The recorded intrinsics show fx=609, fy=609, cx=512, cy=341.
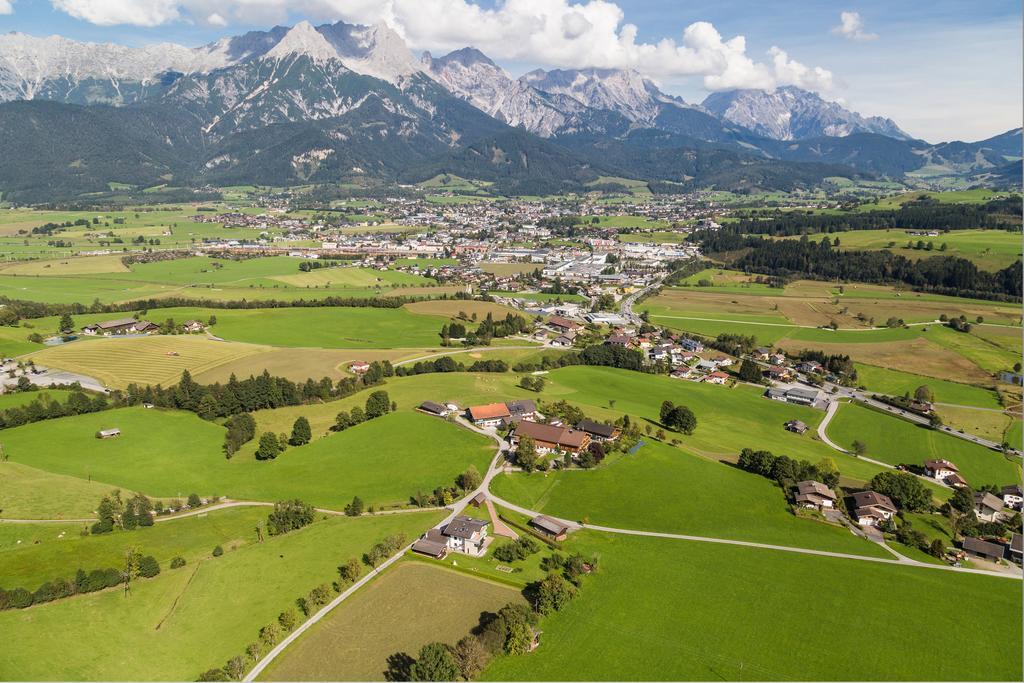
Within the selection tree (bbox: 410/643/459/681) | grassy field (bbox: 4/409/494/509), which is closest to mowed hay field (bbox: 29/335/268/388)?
grassy field (bbox: 4/409/494/509)

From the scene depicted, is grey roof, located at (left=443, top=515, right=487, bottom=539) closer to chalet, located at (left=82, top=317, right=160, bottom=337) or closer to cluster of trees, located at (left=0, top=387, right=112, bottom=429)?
cluster of trees, located at (left=0, top=387, right=112, bottom=429)

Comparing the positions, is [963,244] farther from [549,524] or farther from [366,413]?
[549,524]

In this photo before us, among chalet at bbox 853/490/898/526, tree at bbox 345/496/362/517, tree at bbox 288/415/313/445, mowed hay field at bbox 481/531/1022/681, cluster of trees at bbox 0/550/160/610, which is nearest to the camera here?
mowed hay field at bbox 481/531/1022/681

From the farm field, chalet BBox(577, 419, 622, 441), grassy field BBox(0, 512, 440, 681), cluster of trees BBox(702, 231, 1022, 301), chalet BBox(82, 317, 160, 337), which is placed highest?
the farm field

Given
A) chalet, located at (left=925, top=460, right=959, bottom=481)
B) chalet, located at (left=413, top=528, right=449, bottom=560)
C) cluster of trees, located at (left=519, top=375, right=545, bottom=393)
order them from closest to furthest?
chalet, located at (left=413, top=528, right=449, bottom=560), chalet, located at (left=925, top=460, right=959, bottom=481), cluster of trees, located at (left=519, top=375, right=545, bottom=393)

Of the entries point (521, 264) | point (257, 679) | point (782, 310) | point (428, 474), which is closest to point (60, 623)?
point (257, 679)

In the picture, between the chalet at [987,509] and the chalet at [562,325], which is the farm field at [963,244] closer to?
the chalet at [562,325]

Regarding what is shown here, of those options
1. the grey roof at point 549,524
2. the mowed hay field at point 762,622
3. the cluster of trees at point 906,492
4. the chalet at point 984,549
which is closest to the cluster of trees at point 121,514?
the grey roof at point 549,524
